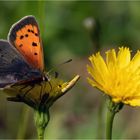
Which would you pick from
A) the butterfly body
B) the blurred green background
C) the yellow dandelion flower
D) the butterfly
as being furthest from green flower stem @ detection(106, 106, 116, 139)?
the blurred green background

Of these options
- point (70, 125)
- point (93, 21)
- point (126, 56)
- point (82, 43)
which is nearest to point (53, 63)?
point (82, 43)

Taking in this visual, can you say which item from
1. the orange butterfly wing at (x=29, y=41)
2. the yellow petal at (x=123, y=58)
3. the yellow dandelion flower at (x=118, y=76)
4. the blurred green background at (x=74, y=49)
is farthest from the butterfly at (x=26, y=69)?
the blurred green background at (x=74, y=49)

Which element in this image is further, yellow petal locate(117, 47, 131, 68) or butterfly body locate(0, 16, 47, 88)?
yellow petal locate(117, 47, 131, 68)

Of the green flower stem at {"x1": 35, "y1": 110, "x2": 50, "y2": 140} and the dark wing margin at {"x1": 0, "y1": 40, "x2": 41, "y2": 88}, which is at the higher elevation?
the dark wing margin at {"x1": 0, "y1": 40, "x2": 41, "y2": 88}

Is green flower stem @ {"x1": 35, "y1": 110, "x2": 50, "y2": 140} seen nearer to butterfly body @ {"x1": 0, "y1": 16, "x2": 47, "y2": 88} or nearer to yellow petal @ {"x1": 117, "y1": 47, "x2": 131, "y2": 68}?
butterfly body @ {"x1": 0, "y1": 16, "x2": 47, "y2": 88}

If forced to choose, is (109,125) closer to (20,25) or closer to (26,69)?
(26,69)
